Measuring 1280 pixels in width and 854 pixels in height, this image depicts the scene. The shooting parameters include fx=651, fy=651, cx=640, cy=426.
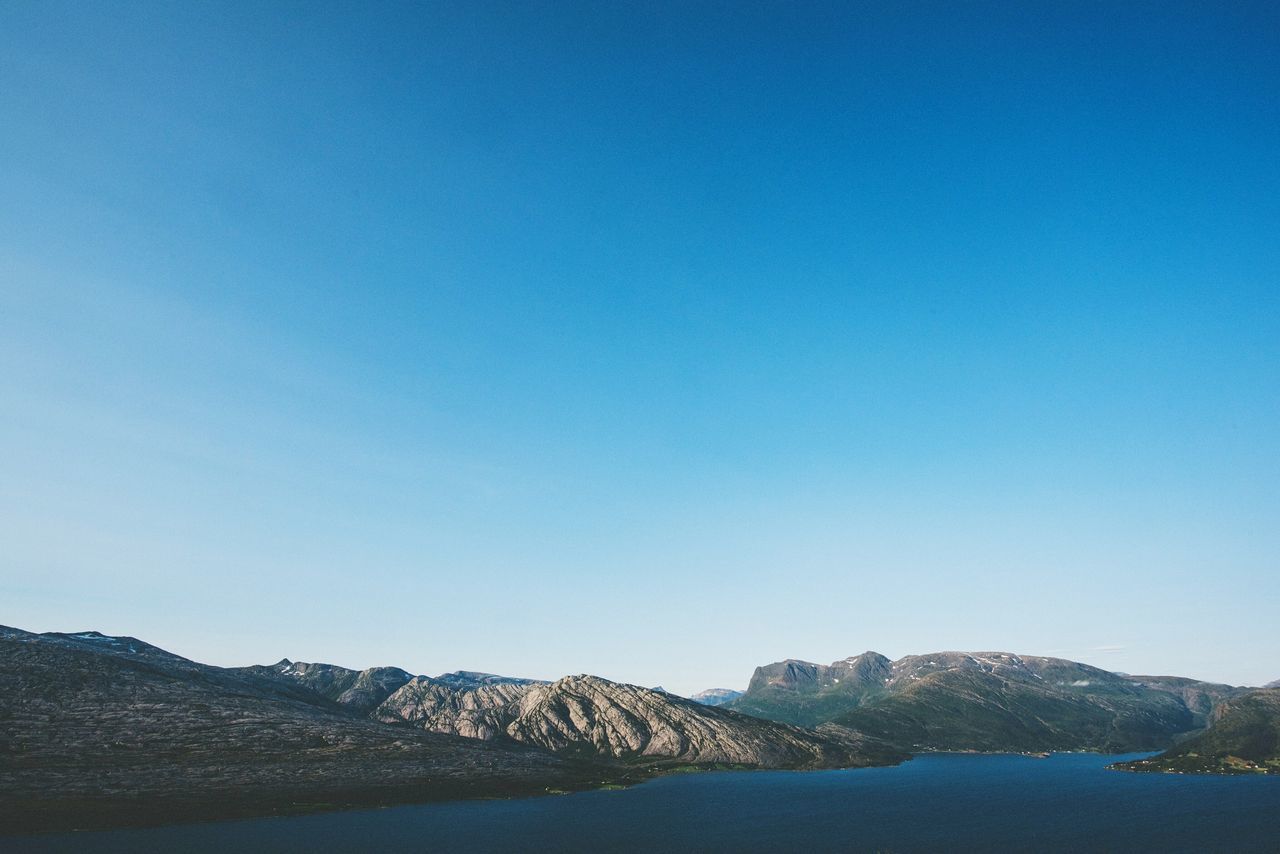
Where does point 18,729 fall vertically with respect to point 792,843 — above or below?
above

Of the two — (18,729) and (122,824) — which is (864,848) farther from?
(18,729)

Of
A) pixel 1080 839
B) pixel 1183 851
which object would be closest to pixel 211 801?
pixel 1080 839

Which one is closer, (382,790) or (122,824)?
(122,824)

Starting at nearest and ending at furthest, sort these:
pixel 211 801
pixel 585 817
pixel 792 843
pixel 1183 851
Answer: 1. pixel 1183 851
2. pixel 792 843
3. pixel 211 801
4. pixel 585 817

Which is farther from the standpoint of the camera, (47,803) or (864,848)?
(47,803)

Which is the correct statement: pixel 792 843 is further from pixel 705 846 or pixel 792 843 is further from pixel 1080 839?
pixel 1080 839

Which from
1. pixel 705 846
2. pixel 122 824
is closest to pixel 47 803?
pixel 122 824

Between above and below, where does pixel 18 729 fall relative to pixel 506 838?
above

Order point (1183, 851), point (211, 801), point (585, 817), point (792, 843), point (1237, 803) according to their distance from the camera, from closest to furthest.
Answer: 1. point (1183, 851)
2. point (792, 843)
3. point (211, 801)
4. point (585, 817)
5. point (1237, 803)

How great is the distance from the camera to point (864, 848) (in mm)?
130750

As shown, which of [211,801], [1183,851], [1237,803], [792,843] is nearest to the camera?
[1183,851]

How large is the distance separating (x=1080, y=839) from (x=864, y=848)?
5156 centimetres

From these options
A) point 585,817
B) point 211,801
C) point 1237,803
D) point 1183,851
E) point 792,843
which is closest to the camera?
point 1183,851

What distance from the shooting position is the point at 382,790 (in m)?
197
